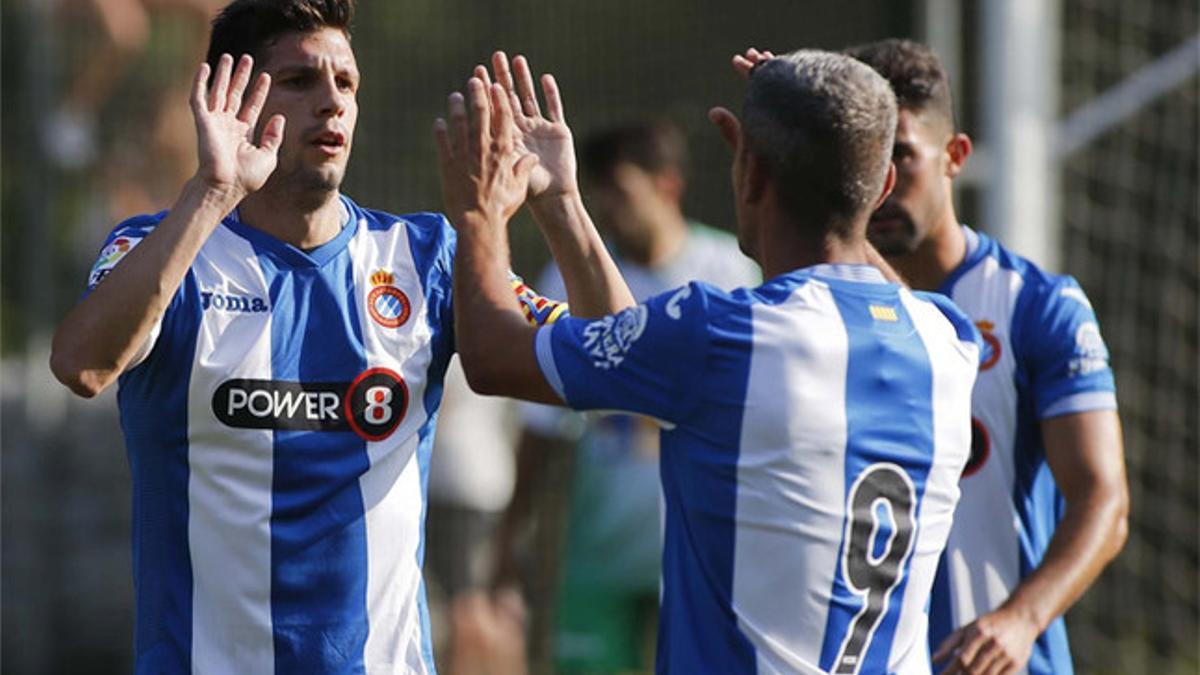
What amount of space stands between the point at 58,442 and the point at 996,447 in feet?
22.1

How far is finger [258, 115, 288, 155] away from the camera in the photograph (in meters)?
4.07

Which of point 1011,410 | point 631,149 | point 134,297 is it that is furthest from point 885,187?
point 631,149

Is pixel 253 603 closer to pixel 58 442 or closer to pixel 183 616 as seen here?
pixel 183 616

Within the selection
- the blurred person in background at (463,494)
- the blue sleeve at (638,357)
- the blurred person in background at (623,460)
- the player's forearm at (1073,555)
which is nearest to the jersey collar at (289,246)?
the blue sleeve at (638,357)

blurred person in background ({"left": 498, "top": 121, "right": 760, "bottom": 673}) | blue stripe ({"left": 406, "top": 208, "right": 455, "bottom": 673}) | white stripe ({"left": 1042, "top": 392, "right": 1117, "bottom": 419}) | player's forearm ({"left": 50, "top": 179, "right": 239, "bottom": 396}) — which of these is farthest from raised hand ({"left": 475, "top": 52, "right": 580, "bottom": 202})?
blurred person in background ({"left": 498, "top": 121, "right": 760, "bottom": 673})

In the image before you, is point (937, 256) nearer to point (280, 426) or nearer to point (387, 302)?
point (387, 302)

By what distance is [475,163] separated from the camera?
386 centimetres

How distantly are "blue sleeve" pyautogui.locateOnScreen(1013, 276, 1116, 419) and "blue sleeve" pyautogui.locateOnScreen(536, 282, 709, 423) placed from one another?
1385 mm

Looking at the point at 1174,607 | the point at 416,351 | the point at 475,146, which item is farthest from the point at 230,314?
the point at 1174,607

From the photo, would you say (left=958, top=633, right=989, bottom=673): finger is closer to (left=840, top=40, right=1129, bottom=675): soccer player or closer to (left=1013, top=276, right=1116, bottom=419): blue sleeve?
(left=840, top=40, right=1129, bottom=675): soccer player

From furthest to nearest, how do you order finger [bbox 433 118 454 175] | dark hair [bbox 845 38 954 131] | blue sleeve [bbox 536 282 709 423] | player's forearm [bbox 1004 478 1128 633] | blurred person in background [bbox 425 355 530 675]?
blurred person in background [bbox 425 355 530 675] → dark hair [bbox 845 38 954 131] → player's forearm [bbox 1004 478 1128 633] → finger [bbox 433 118 454 175] → blue sleeve [bbox 536 282 709 423]

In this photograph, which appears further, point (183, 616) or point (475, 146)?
point (183, 616)

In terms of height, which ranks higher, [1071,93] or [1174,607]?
[1071,93]

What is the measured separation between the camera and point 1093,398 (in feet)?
15.6
